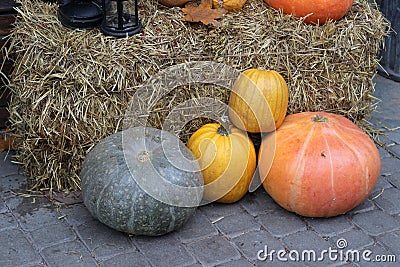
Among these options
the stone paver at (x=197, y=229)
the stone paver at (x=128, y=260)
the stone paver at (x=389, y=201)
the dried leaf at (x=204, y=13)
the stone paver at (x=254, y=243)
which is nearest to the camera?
the stone paver at (x=128, y=260)

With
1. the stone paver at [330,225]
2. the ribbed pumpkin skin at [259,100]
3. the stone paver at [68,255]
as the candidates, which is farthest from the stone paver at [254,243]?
the stone paver at [68,255]

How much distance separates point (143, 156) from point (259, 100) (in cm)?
75

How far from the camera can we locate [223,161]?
3500 millimetres

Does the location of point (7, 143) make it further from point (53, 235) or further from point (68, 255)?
point (68, 255)

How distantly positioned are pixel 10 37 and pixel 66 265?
Answer: 1.50 meters

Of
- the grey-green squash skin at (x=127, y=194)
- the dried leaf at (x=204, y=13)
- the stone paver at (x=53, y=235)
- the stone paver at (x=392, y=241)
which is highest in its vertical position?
the dried leaf at (x=204, y=13)

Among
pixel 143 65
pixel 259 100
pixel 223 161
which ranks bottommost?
pixel 223 161

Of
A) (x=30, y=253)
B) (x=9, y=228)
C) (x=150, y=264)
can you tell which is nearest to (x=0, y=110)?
(x=9, y=228)

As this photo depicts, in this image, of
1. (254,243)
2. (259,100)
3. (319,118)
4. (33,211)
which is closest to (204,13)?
(259,100)

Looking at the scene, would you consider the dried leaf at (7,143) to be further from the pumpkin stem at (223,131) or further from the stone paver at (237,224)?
the stone paver at (237,224)

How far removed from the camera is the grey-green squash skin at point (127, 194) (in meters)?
3.18

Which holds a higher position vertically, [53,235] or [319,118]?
[319,118]

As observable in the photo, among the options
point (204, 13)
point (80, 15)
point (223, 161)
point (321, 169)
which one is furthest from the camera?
point (204, 13)

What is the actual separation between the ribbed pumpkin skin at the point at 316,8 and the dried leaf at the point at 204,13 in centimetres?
39
